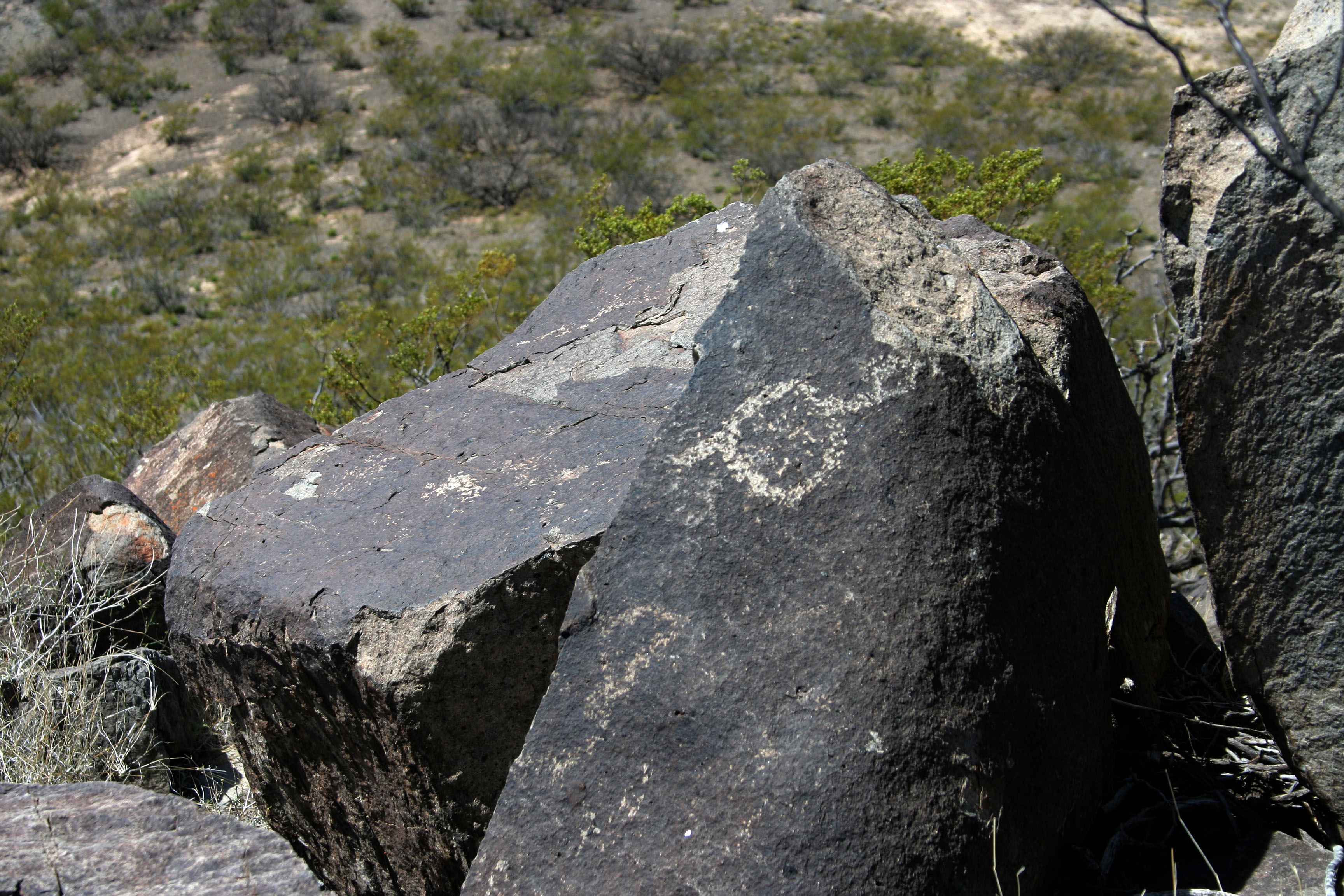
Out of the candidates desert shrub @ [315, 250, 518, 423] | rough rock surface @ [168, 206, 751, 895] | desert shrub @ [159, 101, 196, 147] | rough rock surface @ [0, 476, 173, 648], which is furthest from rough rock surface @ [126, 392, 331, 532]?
desert shrub @ [159, 101, 196, 147]

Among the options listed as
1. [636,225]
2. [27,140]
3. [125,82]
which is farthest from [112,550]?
[125,82]

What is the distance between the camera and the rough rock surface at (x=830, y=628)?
140 cm

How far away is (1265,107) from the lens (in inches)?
47.7

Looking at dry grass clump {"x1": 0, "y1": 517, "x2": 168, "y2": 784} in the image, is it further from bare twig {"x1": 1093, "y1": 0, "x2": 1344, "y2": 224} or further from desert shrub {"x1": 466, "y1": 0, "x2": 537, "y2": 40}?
desert shrub {"x1": 466, "y1": 0, "x2": 537, "y2": 40}

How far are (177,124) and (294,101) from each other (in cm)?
226

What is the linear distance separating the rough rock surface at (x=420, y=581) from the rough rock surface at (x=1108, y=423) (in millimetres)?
656

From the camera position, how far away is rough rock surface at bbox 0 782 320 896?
1659 mm

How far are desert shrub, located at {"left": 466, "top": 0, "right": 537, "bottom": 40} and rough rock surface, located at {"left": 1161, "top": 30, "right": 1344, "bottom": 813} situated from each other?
22311mm

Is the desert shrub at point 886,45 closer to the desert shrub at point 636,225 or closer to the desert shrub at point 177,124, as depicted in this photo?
the desert shrub at point 177,124

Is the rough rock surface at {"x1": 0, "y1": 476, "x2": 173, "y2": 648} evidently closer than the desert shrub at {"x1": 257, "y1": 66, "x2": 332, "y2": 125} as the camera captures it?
Yes

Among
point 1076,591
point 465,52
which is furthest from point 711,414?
point 465,52

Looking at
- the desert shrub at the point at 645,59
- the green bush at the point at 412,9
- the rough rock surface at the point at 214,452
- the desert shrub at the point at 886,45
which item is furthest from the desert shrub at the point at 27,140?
the rough rock surface at the point at 214,452

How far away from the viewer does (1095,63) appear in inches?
777

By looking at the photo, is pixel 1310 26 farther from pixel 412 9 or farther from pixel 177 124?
pixel 412 9
